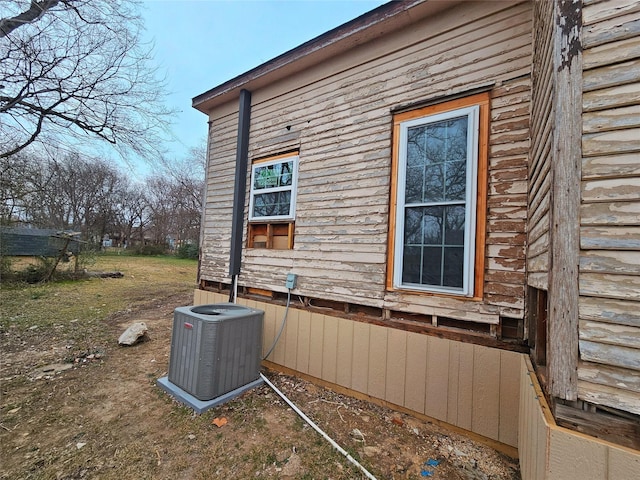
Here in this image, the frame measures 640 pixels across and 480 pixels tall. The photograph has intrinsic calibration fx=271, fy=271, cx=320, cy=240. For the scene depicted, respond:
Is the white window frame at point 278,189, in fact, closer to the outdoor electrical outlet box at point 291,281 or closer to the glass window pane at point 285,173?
the glass window pane at point 285,173

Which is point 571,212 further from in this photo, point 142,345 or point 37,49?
point 37,49

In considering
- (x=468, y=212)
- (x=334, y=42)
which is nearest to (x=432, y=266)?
(x=468, y=212)

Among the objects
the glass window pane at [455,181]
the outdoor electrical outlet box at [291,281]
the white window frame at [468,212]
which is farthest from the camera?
the outdoor electrical outlet box at [291,281]

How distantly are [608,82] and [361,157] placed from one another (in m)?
2.22

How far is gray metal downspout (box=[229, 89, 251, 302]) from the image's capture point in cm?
439

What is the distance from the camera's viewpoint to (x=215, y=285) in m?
4.86

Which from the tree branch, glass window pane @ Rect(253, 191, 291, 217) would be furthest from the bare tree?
glass window pane @ Rect(253, 191, 291, 217)

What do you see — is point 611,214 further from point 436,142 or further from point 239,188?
point 239,188

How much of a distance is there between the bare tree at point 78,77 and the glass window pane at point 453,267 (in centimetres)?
869

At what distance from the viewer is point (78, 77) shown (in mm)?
7012

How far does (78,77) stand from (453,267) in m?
9.80

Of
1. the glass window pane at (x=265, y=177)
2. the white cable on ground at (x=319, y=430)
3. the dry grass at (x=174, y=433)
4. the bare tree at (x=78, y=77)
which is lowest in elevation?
the dry grass at (x=174, y=433)

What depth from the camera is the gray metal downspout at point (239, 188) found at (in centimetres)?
439

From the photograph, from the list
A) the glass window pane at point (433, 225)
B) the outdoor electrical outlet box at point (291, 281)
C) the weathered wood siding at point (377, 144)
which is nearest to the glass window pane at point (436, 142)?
the weathered wood siding at point (377, 144)
